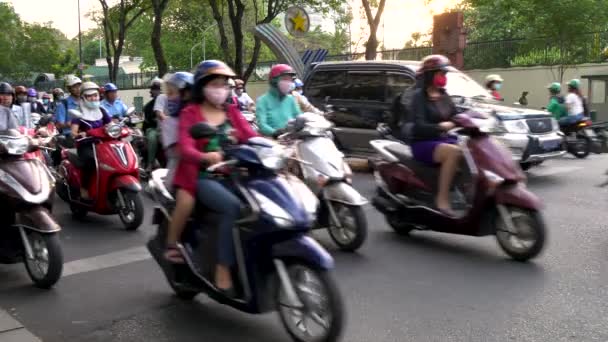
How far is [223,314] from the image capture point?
5.05 meters

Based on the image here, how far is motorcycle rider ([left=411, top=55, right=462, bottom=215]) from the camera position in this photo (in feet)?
21.8

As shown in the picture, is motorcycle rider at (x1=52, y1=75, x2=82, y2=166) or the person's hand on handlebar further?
motorcycle rider at (x1=52, y1=75, x2=82, y2=166)

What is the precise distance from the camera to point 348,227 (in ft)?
22.3

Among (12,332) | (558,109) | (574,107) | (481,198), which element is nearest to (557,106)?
(558,109)

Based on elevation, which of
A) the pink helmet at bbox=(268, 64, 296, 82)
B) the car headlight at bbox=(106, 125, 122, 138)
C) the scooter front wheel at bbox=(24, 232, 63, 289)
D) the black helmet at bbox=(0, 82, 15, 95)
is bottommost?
the scooter front wheel at bbox=(24, 232, 63, 289)

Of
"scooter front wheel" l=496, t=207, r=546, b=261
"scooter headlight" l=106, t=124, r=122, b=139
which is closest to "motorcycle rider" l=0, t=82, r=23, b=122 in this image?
"scooter headlight" l=106, t=124, r=122, b=139

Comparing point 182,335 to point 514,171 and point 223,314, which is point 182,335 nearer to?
point 223,314

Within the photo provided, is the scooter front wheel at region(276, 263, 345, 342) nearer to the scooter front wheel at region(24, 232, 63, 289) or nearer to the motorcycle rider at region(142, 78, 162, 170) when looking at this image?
the scooter front wheel at region(24, 232, 63, 289)

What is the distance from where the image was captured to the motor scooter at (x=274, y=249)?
13.2 ft

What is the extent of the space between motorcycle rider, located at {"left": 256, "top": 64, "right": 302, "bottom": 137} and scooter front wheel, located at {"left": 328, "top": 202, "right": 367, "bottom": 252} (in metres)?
1.17

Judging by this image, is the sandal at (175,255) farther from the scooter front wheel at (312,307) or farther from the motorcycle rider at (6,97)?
the motorcycle rider at (6,97)

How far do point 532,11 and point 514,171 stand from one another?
1907 cm

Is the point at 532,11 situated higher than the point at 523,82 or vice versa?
the point at 532,11

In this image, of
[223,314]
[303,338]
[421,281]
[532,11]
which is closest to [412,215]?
[421,281]
